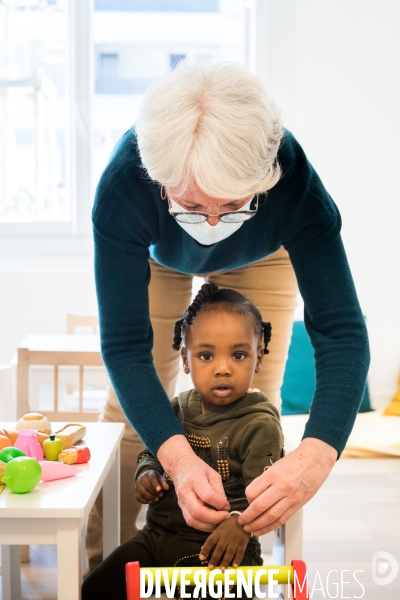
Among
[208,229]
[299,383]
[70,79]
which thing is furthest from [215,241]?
[70,79]

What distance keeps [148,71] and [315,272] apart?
2522mm

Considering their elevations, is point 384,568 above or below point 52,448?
below

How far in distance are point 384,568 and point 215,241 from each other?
108 cm

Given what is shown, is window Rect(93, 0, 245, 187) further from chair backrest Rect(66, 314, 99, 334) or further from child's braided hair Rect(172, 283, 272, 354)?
child's braided hair Rect(172, 283, 272, 354)

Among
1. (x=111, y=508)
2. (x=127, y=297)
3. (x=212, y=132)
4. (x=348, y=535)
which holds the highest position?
(x=212, y=132)

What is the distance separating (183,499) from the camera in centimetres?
107

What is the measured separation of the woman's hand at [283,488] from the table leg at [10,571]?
0.68 metres

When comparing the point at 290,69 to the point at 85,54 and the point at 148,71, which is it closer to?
the point at 148,71

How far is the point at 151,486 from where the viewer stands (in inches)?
48.4

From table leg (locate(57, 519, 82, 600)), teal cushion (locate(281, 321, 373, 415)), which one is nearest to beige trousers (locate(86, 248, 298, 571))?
table leg (locate(57, 519, 82, 600))

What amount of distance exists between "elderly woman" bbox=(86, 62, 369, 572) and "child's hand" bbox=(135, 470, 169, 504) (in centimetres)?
9

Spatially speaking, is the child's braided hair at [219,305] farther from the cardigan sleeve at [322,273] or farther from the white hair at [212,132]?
the white hair at [212,132]

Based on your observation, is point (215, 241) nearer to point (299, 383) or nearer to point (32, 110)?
point (299, 383)

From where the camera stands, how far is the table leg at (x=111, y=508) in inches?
54.6
